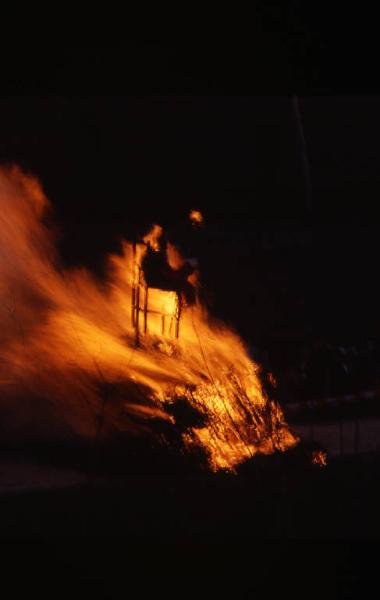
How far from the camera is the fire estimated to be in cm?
448

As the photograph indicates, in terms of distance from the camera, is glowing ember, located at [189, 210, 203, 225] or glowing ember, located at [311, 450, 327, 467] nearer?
glowing ember, located at [311, 450, 327, 467]

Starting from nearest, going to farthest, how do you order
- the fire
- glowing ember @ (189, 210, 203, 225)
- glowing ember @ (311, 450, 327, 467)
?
the fire
glowing ember @ (311, 450, 327, 467)
glowing ember @ (189, 210, 203, 225)

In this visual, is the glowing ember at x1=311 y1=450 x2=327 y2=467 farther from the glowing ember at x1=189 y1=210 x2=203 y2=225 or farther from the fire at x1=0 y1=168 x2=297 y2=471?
the glowing ember at x1=189 y1=210 x2=203 y2=225

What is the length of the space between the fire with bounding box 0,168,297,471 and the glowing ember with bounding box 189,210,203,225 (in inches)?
9.7

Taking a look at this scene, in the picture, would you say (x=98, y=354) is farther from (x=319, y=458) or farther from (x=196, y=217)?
(x=319, y=458)

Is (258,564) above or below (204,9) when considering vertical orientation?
below

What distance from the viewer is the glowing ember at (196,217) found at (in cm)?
504

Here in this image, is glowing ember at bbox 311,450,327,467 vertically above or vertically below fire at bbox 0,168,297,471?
below

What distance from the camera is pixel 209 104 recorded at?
512cm

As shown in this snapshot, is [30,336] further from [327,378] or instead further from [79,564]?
[327,378]

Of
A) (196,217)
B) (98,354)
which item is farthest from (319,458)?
(196,217)

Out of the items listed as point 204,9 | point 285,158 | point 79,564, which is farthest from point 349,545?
point 204,9

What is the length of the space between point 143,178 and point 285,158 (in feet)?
2.64

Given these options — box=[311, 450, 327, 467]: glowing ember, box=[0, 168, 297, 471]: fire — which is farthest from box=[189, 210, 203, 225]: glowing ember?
box=[311, 450, 327, 467]: glowing ember
